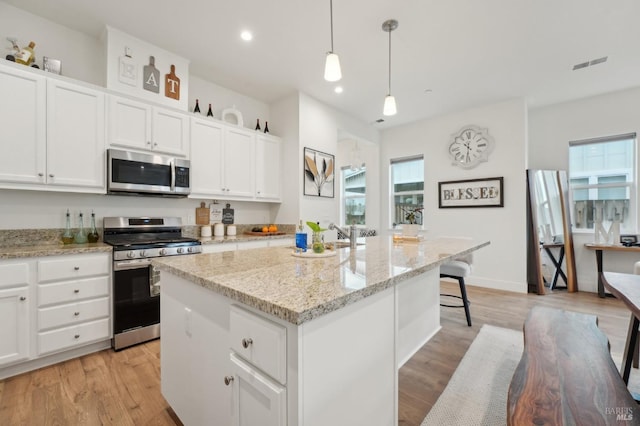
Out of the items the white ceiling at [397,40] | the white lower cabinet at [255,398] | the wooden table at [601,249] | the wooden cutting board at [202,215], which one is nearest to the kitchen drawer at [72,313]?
the wooden cutting board at [202,215]

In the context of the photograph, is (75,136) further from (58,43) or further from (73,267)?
(73,267)

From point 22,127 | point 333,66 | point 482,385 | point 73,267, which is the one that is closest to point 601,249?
point 482,385

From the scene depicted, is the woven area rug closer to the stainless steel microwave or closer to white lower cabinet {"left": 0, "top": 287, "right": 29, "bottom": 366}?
white lower cabinet {"left": 0, "top": 287, "right": 29, "bottom": 366}

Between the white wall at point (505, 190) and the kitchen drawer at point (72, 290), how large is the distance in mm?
4611

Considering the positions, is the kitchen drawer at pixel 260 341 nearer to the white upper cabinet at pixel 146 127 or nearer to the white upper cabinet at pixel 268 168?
the white upper cabinet at pixel 146 127

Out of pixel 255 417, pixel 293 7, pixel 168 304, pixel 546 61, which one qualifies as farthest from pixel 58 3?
pixel 546 61

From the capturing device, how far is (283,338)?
2.57ft

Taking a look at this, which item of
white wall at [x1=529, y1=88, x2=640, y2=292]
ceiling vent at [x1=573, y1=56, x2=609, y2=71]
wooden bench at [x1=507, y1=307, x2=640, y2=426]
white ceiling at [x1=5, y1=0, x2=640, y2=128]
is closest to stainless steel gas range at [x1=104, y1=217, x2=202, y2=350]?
white ceiling at [x1=5, y1=0, x2=640, y2=128]

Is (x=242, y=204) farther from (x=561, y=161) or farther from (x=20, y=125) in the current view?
(x=561, y=161)

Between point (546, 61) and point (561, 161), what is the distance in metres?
1.91

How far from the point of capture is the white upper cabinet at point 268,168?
384cm

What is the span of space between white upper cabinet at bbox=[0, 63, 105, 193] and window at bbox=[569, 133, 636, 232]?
20.0 feet

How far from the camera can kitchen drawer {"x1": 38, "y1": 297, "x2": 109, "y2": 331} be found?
208 cm

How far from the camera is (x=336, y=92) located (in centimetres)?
392
